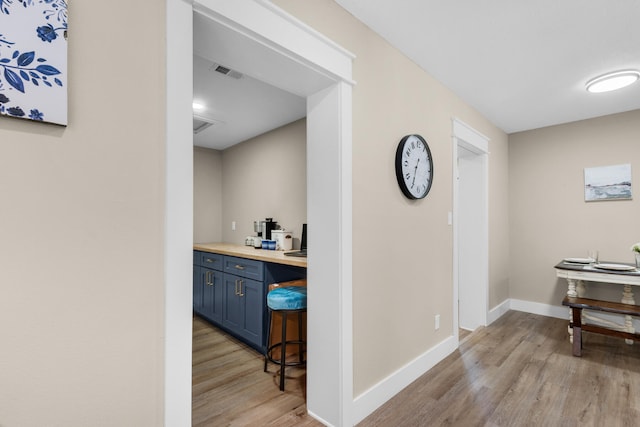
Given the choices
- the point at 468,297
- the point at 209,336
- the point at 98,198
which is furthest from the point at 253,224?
the point at 98,198

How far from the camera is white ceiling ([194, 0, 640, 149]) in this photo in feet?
5.73

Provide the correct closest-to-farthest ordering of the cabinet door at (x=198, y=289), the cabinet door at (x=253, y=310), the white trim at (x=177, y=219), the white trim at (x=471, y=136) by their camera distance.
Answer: the white trim at (x=177, y=219)
the cabinet door at (x=253, y=310)
the white trim at (x=471, y=136)
the cabinet door at (x=198, y=289)

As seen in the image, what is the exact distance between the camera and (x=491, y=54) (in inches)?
88.4

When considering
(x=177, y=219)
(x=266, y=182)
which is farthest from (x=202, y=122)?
(x=177, y=219)

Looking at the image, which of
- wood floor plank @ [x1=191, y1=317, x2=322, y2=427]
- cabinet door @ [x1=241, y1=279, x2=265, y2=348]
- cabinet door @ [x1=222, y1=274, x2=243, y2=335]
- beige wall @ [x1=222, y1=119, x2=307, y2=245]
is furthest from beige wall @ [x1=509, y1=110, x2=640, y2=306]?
cabinet door @ [x1=222, y1=274, x2=243, y2=335]

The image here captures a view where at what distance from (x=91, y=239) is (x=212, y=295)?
8.65 ft

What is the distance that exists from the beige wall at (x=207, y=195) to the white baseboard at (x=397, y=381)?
3.24 metres

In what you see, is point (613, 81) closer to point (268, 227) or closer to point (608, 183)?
point (608, 183)

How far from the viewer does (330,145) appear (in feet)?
5.91

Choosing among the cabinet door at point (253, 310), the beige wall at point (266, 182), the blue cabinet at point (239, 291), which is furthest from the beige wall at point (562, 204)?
the cabinet door at point (253, 310)

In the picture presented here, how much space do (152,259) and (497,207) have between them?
395 cm

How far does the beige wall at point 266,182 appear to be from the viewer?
336cm

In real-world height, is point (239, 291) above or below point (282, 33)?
below

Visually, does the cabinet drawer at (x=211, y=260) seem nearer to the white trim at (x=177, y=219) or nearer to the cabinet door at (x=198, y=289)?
the cabinet door at (x=198, y=289)
